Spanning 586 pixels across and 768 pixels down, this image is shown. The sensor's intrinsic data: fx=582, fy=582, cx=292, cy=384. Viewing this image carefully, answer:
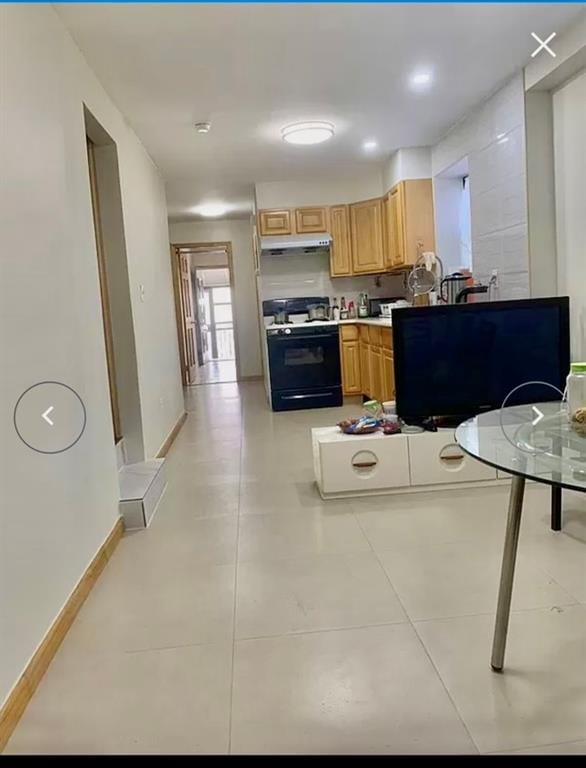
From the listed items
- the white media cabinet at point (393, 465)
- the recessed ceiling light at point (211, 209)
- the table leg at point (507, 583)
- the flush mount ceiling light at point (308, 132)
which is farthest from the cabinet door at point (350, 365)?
the table leg at point (507, 583)

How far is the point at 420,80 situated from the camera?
3.46 m

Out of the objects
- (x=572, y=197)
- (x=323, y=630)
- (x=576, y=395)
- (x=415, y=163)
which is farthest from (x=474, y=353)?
(x=415, y=163)

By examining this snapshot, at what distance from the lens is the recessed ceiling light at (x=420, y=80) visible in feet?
11.0

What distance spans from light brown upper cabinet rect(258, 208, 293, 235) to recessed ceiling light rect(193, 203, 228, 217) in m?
1.28

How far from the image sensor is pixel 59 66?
7.99ft

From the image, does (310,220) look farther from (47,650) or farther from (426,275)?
(47,650)

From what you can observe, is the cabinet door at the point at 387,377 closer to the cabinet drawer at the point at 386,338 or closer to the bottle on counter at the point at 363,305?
the cabinet drawer at the point at 386,338

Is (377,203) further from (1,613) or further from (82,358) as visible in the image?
(1,613)

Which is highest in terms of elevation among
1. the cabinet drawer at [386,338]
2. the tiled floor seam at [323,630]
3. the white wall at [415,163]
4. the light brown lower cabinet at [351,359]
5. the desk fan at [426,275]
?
the white wall at [415,163]

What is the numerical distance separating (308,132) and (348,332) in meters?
2.27

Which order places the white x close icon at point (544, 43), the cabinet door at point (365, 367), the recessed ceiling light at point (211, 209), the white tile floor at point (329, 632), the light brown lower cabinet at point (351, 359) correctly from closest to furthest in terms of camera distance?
the white tile floor at point (329, 632) < the white x close icon at point (544, 43) < the cabinet door at point (365, 367) < the light brown lower cabinet at point (351, 359) < the recessed ceiling light at point (211, 209)

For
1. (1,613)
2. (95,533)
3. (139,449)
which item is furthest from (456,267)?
(1,613)

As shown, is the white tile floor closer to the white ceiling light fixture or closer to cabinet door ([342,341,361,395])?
the white ceiling light fixture

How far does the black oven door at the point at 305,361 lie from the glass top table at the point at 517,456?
3.87 meters
